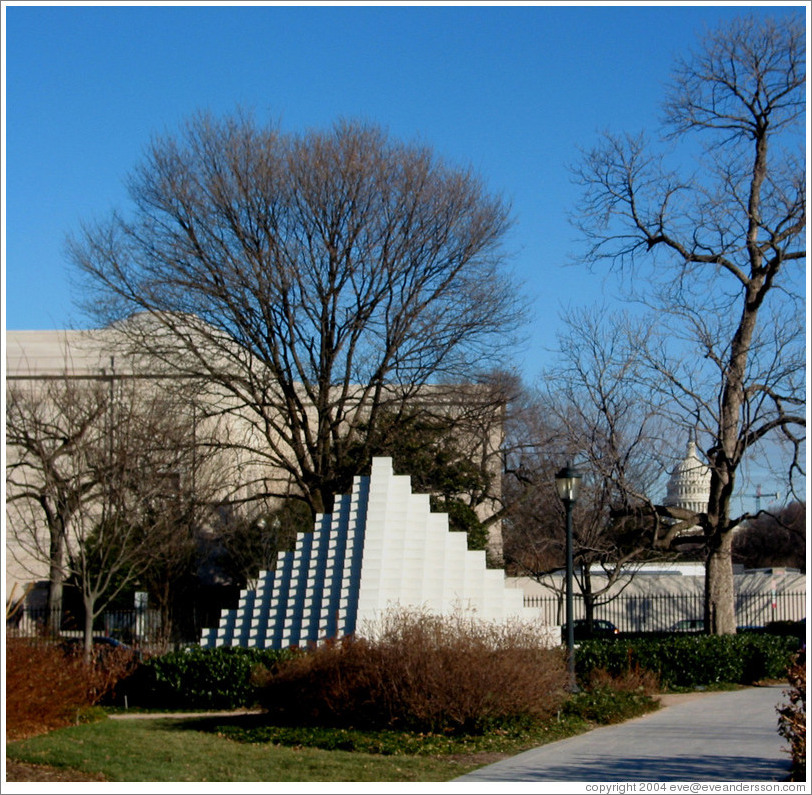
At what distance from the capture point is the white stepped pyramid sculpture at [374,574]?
17.4 m

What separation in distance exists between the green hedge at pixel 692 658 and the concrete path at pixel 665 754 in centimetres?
396

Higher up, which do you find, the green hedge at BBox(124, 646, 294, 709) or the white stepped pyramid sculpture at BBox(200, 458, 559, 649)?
the white stepped pyramid sculpture at BBox(200, 458, 559, 649)

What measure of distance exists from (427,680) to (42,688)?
5.26 m

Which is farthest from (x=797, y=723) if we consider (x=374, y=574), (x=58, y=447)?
(x=58, y=447)

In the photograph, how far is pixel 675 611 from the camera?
3775 cm

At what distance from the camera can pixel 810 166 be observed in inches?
382

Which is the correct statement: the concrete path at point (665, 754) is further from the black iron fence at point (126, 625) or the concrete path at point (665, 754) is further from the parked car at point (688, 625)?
the parked car at point (688, 625)

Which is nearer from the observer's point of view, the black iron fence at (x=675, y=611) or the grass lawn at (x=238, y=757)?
the grass lawn at (x=238, y=757)

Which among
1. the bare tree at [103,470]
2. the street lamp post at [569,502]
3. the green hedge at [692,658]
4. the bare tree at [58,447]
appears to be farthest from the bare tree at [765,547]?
the street lamp post at [569,502]

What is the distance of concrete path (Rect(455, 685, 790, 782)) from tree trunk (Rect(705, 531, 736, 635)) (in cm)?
746

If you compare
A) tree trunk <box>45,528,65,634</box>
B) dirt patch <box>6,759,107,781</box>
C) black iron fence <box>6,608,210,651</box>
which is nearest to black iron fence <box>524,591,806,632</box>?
black iron fence <box>6,608,210,651</box>

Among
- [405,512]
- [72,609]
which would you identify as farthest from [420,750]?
[72,609]

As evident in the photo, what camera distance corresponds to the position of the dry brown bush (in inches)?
520

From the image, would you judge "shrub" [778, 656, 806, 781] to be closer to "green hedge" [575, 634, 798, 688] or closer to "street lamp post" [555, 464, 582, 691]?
"street lamp post" [555, 464, 582, 691]
